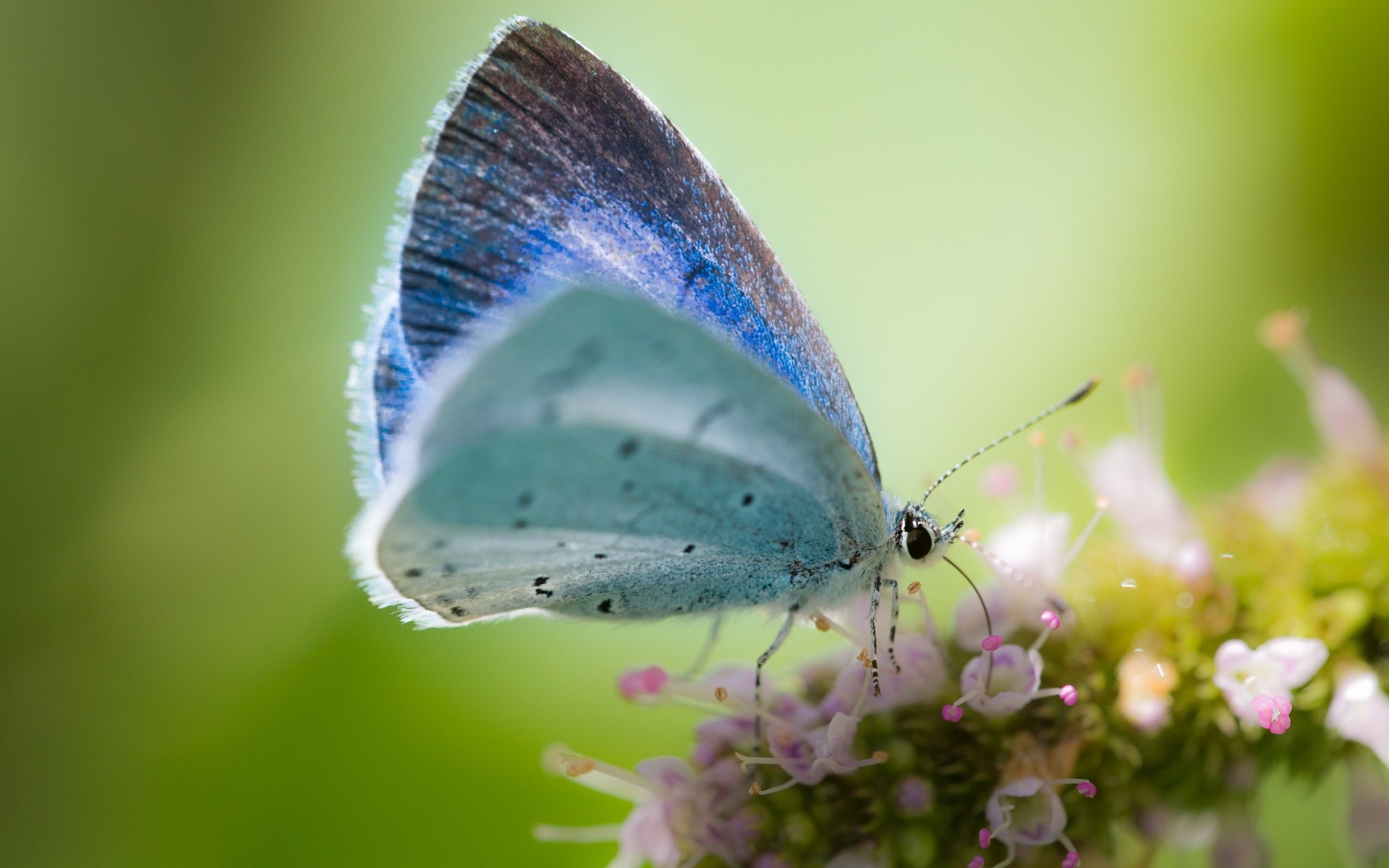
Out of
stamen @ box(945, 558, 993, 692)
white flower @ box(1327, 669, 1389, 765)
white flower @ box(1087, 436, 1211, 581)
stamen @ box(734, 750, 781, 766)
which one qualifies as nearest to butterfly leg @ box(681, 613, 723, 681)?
stamen @ box(734, 750, 781, 766)

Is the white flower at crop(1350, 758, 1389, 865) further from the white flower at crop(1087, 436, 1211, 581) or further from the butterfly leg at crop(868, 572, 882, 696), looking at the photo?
the butterfly leg at crop(868, 572, 882, 696)

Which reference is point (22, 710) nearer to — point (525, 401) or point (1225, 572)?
point (525, 401)

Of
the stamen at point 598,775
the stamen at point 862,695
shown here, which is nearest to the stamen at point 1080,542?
the stamen at point 862,695

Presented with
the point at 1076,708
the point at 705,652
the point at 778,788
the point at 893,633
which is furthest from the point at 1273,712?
the point at 705,652

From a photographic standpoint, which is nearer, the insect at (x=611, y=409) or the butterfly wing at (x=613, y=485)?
the butterfly wing at (x=613, y=485)

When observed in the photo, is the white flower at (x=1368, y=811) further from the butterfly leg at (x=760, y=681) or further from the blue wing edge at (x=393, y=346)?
the blue wing edge at (x=393, y=346)

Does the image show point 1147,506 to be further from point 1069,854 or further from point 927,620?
point 1069,854

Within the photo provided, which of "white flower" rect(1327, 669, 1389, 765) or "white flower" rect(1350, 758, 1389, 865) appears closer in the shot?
"white flower" rect(1327, 669, 1389, 765)
